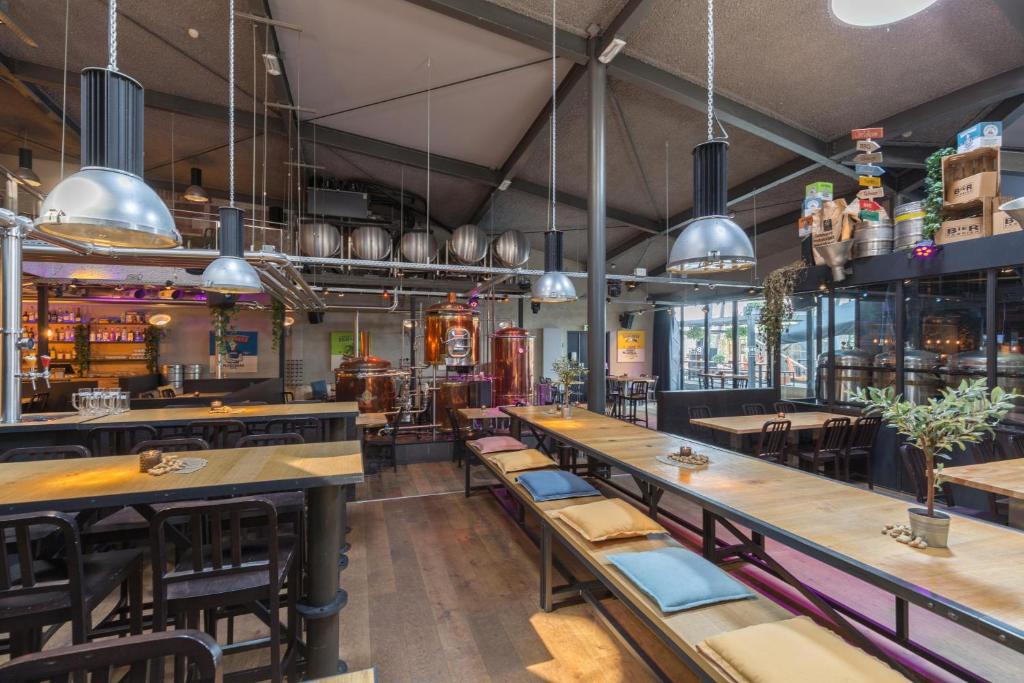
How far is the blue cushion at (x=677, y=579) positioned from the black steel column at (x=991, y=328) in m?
4.88

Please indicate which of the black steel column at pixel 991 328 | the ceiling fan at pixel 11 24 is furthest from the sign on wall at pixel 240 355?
the black steel column at pixel 991 328

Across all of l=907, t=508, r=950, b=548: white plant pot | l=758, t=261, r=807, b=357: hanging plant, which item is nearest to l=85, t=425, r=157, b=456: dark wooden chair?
l=907, t=508, r=950, b=548: white plant pot

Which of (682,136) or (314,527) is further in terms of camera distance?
(682,136)

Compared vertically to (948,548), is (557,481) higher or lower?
lower

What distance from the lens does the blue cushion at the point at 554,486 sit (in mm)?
3045

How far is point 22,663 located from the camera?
2.82ft

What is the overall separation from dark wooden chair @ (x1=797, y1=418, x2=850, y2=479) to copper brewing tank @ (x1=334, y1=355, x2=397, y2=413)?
240 inches

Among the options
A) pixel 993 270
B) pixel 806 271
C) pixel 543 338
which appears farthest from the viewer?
pixel 543 338

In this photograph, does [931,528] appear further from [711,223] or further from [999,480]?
[999,480]

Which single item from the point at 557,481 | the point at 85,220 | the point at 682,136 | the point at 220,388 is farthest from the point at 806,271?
the point at 220,388

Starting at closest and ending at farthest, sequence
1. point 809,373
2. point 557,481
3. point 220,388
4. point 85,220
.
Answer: point 85,220, point 557,481, point 809,373, point 220,388

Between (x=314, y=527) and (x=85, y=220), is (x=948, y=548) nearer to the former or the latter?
(x=314, y=527)

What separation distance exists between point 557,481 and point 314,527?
63.4 inches

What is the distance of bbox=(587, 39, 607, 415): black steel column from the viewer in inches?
205
